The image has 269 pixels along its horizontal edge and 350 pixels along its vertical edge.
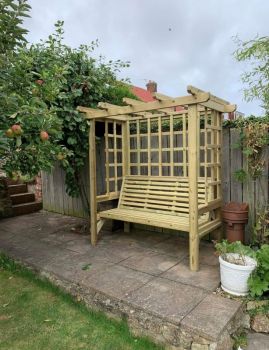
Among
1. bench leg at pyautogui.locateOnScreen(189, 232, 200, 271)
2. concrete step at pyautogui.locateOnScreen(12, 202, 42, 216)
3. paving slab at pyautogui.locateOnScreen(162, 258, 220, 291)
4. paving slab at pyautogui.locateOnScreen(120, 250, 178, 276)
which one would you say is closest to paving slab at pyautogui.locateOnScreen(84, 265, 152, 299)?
paving slab at pyautogui.locateOnScreen(120, 250, 178, 276)

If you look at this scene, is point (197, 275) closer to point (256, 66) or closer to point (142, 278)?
point (142, 278)

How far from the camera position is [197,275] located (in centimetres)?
274

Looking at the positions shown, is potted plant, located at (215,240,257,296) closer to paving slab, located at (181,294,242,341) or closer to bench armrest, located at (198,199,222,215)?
paving slab, located at (181,294,242,341)

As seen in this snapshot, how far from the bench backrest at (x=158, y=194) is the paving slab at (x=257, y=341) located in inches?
59.6

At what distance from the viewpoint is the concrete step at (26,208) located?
5595 millimetres

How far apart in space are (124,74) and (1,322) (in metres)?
4.04

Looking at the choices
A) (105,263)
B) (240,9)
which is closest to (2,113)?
(105,263)

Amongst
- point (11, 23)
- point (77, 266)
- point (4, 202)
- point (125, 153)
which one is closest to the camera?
point (11, 23)

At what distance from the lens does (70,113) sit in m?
3.77

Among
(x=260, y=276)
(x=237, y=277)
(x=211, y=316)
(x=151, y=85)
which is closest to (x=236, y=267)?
(x=237, y=277)

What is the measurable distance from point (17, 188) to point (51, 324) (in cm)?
436

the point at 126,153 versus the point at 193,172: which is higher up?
the point at 126,153

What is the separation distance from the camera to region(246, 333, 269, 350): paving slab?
6.48ft

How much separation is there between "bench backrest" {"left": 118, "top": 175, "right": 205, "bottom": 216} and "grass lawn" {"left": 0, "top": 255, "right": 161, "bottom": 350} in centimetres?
160
